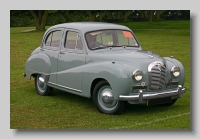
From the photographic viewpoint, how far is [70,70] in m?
8.89

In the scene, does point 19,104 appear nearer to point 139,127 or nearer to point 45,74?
point 45,74

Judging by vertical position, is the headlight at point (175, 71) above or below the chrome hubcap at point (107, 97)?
above

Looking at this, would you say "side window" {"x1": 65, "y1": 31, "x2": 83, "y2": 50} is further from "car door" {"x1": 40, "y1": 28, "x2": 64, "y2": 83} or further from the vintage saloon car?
"car door" {"x1": 40, "y1": 28, "x2": 64, "y2": 83}

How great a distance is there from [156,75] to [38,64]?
3.53m

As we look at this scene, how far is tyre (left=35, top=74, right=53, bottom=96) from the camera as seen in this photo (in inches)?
393

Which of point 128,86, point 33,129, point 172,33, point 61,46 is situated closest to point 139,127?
point 128,86

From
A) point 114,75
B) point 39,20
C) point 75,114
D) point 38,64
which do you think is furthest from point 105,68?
point 39,20

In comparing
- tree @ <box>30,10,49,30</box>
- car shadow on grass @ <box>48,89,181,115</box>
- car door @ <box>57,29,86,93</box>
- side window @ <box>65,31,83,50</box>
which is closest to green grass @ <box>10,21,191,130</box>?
car shadow on grass @ <box>48,89,181,115</box>

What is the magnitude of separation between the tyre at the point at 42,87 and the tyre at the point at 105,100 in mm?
2214

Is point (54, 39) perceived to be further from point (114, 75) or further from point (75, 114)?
point (114, 75)

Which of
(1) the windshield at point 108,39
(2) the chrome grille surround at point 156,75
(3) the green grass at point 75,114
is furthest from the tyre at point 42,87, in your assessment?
(2) the chrome grille surround at point 156,75

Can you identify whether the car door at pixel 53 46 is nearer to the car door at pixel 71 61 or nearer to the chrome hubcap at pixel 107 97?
the car door at pixel 71 61

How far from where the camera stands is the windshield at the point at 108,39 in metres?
8.78

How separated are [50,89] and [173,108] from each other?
129 inches
